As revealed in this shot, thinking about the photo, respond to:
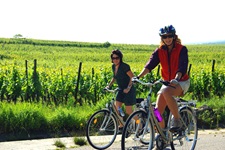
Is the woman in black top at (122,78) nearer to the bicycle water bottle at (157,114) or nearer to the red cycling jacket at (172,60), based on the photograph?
the red cycling jacket at (172,60)

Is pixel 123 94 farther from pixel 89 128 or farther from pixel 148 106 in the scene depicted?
pixel 148 106

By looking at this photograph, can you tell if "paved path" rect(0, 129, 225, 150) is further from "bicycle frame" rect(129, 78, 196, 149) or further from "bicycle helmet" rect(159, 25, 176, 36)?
"bicycle helmet" rect(159, 25, 176, 36)

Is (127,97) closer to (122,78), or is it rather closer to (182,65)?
(122,78)

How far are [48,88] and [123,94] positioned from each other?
7.39 meters

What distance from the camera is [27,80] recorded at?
14.5 meters

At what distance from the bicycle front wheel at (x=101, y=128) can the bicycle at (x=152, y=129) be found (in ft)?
1.75

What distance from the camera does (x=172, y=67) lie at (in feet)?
22.0

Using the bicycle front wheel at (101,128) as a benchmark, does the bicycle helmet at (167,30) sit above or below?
above

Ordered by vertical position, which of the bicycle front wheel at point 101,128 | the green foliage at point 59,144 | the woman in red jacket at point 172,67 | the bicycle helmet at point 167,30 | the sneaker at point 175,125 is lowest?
the green foliage at point 59,144

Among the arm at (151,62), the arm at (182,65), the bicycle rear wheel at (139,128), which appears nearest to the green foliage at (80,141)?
the bicycle rear wheel at (139,128)

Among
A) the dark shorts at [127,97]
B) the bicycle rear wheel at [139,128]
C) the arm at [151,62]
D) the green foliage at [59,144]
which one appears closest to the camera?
the bicycle rear wheel at [139,128]

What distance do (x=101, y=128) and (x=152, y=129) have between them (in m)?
1.86

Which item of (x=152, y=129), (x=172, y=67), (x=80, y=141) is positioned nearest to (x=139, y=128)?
(x=152, y=129)

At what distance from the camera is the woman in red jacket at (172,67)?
6412 mm
